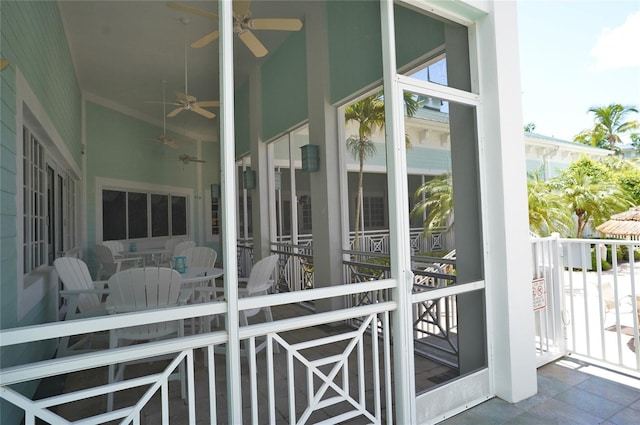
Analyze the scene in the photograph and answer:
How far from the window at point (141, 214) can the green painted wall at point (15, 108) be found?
12.6 ft

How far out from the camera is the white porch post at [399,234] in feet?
6.78

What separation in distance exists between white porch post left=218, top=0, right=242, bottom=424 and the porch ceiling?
10.9 feet

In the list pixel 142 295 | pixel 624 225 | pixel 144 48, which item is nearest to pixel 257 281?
pixel 142 295

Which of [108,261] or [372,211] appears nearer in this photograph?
[372,211]

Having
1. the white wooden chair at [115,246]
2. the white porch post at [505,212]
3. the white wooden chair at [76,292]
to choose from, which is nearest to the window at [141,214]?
the white wooden chair at [115,246]

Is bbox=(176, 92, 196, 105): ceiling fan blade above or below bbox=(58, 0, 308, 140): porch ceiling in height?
below

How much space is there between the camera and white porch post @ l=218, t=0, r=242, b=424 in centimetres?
159

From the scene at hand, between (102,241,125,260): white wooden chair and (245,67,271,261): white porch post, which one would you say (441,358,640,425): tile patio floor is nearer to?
(245,67,271,261): white porch post

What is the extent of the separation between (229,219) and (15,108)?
1.73m

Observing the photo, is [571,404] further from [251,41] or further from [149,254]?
[149,254]

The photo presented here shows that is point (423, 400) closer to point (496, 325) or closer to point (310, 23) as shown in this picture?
point (496, 325)

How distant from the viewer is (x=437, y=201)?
2.62 meters

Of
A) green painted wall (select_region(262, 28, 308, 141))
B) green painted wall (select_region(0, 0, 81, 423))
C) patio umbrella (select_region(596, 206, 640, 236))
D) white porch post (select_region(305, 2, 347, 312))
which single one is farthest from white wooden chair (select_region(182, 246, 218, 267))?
patio umbrella (select_region(596, 206, 640, 236))

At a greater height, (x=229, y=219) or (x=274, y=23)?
(x=274, y=23)
